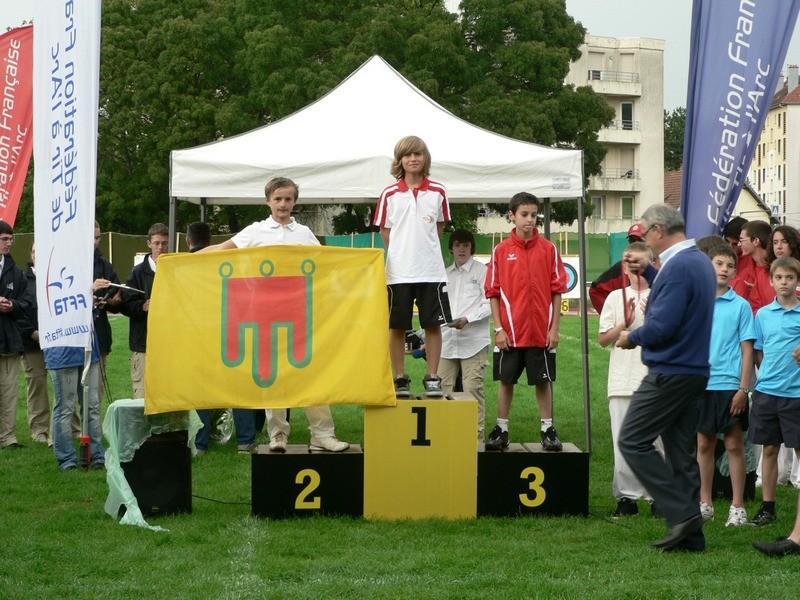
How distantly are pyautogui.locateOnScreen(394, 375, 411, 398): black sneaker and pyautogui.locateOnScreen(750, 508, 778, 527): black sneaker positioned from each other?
2.37 meters

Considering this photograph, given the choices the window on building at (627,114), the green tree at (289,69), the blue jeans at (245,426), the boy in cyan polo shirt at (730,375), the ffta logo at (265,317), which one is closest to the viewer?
the boy in cyan polo shirt at (730,375)

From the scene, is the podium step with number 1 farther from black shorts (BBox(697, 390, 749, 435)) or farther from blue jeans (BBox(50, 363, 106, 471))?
blue jeans (BBox(50, 363, 106, 471))

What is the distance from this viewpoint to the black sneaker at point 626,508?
7.59 metres

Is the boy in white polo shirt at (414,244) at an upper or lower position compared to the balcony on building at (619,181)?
lower

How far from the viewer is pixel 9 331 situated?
1083 centimetres

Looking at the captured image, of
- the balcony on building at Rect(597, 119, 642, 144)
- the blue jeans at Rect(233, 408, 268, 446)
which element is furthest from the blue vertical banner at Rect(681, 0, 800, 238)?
the balcony on building at Rect(597, 119, 642, 144)

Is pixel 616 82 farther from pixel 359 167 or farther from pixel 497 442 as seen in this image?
pixel 497 442

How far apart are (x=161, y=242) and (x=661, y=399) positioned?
18.3 ft

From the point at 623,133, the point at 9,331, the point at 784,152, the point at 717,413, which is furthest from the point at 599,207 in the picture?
the point at 717,413

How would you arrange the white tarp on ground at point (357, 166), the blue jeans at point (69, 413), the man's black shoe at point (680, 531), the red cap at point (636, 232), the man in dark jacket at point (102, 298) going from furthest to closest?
the man in dark jacket at point (102, 298), the white tarp on ground at point (357, 166), the blue jeans at point (69, 413), the red cap at point (636, 232), the man's black shoe at point (680, 531)

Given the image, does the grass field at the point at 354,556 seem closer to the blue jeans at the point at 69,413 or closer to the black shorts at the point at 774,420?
the black shorts at the point at 774,420

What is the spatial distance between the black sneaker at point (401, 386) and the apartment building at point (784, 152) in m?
99.2

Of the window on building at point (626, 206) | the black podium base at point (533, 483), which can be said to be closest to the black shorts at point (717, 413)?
the black podium base at point (533, 483)

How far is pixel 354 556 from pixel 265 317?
1.83 m
